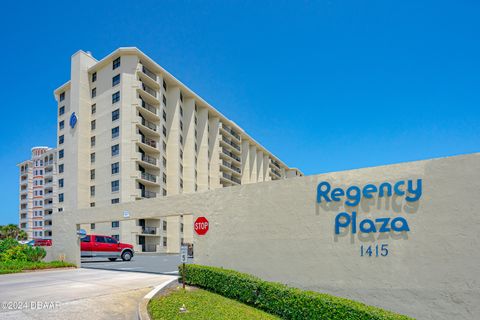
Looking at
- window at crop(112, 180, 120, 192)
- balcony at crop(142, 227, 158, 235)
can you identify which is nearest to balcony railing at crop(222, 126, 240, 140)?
balcony at crop(142, 227, 158, 235)

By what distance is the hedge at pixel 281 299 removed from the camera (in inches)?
341

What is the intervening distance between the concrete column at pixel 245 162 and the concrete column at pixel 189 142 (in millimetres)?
19965

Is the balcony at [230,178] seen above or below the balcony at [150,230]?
above

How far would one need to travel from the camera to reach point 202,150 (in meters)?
59.1

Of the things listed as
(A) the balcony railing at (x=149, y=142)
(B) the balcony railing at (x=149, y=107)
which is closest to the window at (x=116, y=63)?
(B) the balcony railing at (x=149, y=107)

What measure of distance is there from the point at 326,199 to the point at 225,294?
177 inches

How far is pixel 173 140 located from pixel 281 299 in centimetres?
4348

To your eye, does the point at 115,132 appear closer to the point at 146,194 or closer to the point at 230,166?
the point at 146,194

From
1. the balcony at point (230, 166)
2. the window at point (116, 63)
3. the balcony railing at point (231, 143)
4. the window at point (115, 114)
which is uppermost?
the window at point (116, 63)

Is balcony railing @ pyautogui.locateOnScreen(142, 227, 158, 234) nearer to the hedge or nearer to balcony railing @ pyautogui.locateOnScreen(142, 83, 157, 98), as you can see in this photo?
balcony railing @ pyautogui.locateOnScreen(142, 83, 157, 98)

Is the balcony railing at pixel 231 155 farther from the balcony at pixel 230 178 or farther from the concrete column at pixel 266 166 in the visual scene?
the concrete column at pixel 266 166

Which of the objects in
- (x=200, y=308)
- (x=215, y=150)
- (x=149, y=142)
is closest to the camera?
(x=200, y=308)

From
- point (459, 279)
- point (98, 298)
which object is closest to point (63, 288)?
point (98, 298)

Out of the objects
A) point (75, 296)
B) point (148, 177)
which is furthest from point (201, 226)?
point (148, 177)
